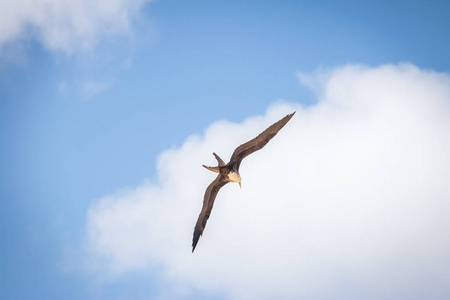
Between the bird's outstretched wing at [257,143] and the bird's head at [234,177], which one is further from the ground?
the bird's outstretched wing at [257,143]

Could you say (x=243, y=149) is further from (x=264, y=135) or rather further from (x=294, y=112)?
(x=294, y=112)

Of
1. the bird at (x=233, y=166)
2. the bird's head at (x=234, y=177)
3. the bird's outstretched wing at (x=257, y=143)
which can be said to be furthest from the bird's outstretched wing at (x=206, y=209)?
the bird's outstretched wing at (x=257, y=143)

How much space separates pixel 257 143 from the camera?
108 ft

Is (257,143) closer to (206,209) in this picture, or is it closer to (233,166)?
(233,166)

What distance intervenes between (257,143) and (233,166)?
2.11 metres

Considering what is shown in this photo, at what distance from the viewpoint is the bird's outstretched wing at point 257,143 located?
1277 inches

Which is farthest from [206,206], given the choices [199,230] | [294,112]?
[294,112]

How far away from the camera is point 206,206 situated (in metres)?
35.6

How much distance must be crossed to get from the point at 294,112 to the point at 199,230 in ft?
34.4

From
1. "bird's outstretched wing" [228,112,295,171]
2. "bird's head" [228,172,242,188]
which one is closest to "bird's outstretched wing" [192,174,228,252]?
"bird's head" [228,172,242,188]

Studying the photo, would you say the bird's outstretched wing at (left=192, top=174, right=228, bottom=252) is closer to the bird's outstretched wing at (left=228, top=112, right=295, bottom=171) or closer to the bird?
the bird

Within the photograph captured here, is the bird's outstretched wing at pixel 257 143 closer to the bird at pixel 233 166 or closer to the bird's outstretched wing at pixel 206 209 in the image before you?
the bird at pixel 233 166

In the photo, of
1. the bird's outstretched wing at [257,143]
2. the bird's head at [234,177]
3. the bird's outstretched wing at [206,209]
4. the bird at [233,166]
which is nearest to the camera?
the bird's outstretched wing at [257,143]

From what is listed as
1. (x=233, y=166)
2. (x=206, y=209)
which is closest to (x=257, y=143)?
(x=233, y=166)
